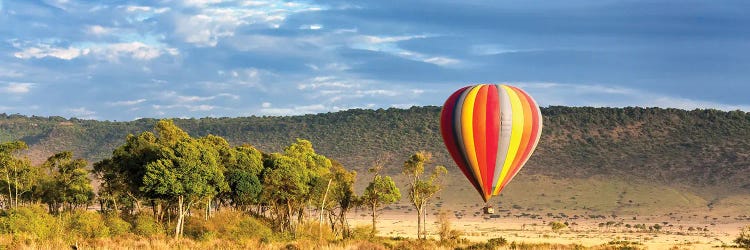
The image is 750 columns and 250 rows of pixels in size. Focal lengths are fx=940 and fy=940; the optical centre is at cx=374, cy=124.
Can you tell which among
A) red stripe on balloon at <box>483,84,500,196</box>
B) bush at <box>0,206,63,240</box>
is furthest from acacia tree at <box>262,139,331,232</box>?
red stripe on balloon at <box>483,84,500,196</box>

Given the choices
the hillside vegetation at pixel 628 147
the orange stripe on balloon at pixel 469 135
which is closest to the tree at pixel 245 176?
the orange stripe on balloon at pixel 469 135

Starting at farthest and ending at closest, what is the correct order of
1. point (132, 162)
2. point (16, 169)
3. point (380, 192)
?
point (16, 169) → point (380, 192) → point (132, 162)

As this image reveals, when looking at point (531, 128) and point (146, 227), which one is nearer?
point (531, 128)

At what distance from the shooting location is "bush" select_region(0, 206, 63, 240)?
56.0 metres

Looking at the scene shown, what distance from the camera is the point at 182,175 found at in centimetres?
6019

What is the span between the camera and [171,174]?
59531 millimetres

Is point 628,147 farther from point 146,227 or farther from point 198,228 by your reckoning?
point 146,227

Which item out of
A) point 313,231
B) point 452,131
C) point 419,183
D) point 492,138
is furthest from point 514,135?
point 313,231

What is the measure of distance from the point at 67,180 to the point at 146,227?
24328 millimetres

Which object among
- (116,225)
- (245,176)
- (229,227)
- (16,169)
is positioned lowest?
(229,227)

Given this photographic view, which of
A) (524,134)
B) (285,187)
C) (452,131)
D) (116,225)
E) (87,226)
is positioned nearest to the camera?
(524,134)

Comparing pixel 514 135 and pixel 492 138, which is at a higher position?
pixel 514 135

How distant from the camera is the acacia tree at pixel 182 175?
5922cm

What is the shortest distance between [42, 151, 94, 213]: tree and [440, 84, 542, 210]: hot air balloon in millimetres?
38563
